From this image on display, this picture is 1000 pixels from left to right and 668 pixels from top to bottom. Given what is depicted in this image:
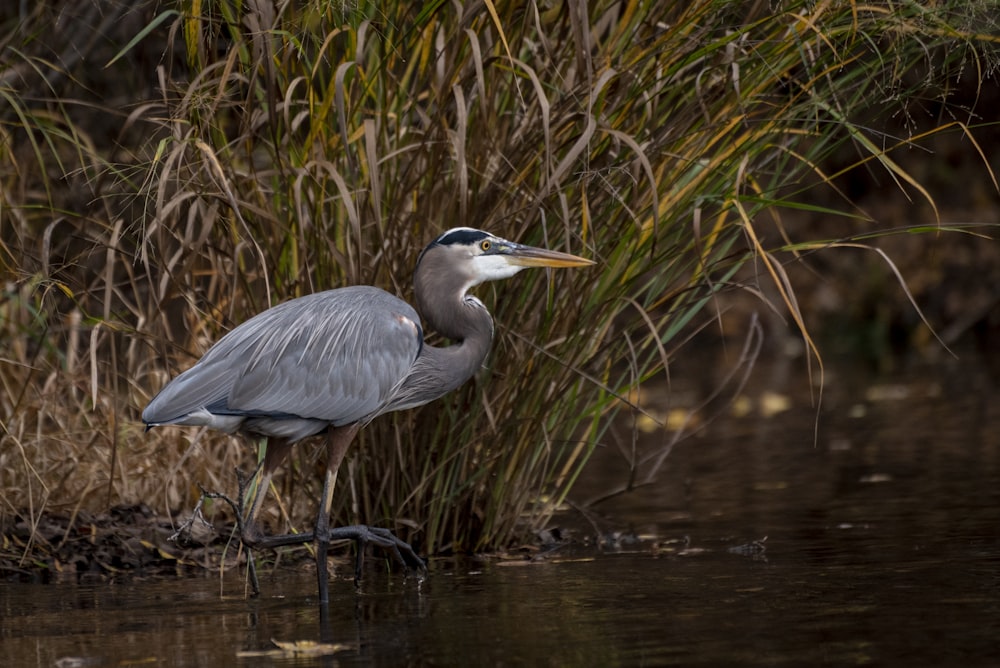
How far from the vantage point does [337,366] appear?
528 cm

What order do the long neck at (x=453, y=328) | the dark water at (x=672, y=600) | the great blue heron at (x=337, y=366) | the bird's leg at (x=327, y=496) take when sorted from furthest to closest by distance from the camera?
the long neck at (x=453, y=328) → the great blue heron at (x=337, y=366) → the bird's leg at (x=327, y=496) → the dark water at (x=672, y=600)

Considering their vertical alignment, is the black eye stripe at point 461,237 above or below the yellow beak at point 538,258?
above

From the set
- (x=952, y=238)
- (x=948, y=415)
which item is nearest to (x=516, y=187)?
(x=948, y=415)

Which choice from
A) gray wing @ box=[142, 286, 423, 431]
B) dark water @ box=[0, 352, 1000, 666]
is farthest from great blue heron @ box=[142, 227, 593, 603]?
dark water @ box=[0, 352, 1000, 666]

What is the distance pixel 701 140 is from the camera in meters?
5.64

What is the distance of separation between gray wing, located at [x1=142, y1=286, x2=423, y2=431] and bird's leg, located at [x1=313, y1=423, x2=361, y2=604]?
9 centimetres

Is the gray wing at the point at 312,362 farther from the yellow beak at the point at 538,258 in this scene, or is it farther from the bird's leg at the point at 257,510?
the yellow beak at the point at 538,258

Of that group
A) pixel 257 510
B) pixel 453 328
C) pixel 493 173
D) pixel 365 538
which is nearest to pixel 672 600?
pixel 365 538

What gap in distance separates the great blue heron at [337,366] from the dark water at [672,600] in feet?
1.37

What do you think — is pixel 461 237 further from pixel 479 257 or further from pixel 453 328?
pixel 453 328

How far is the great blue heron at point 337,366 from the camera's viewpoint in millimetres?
5184

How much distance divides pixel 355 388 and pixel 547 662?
1.62 metres

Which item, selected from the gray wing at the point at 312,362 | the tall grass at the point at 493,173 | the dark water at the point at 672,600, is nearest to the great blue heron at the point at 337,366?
the gray wing at the point at 312,362

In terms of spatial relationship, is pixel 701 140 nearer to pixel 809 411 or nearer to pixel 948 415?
pixel 948 415
